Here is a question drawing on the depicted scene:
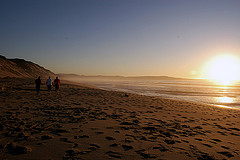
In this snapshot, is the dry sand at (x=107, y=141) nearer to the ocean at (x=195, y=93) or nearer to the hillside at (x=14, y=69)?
the ocean at (x=195, y=93)

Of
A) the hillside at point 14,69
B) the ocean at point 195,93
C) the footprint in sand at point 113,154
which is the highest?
the hillside at point 14,69

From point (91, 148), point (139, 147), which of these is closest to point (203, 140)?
point (139, 147)

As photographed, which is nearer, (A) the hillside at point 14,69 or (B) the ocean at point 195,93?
(B) the ocean at point 195,93

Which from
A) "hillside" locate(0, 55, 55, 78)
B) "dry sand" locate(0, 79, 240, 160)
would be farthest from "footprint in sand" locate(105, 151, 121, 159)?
"hillside" locate(0, 55, 55, 78)

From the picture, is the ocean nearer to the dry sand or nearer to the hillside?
the dry sand

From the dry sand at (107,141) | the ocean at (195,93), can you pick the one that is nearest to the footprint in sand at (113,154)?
the dry sand at (107,141)

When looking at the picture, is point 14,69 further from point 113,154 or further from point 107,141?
point 113,154

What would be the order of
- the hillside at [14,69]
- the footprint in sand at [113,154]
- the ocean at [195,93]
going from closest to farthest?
the footprint in sand at [113,154] < the ocean at [195,93] < the hillside at [14,69]

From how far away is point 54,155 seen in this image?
3201 mm

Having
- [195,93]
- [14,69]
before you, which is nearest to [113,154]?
[195,93]

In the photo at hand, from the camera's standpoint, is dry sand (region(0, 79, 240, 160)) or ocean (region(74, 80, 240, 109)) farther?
ocean (region(74, 80, 240, 109))

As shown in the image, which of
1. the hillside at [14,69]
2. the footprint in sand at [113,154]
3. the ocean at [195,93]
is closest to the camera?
the footprint in sand at [113,154]

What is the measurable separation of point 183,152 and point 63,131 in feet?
12.0

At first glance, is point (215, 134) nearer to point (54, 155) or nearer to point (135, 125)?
point (135, 125)
